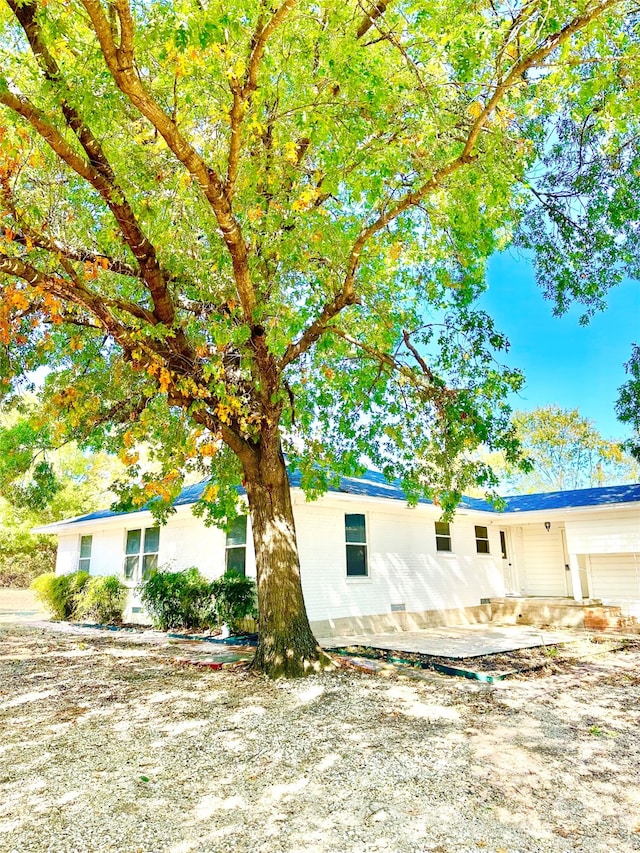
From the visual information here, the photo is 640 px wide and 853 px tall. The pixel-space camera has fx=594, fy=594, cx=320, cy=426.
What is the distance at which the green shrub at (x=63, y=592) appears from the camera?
17297mm

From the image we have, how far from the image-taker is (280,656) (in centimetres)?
788

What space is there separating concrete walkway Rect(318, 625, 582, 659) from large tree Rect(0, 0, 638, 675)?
3.02m

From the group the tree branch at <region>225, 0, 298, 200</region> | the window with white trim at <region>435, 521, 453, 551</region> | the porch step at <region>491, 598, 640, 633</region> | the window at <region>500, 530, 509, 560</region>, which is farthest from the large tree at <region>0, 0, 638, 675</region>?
the window at <region>500, 530, 509, 560</region>

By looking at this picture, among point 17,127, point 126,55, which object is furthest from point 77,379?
point 126,55

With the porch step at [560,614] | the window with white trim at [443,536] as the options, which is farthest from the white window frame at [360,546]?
the porch step at [560,614]

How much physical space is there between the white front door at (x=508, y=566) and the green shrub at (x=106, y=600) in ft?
37.7

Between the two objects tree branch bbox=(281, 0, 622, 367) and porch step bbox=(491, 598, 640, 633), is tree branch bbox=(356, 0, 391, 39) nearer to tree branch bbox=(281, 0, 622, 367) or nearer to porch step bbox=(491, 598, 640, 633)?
tree branch bbox=(281, 0, 622, 367)

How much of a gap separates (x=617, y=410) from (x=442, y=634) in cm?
607

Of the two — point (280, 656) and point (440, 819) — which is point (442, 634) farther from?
point (440, 819)

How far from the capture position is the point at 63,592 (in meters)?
17.3

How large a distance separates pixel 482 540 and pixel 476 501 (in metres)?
1.50

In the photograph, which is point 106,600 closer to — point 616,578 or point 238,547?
point 238,547

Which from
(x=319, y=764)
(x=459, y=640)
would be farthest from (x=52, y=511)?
(x=319, y=764)

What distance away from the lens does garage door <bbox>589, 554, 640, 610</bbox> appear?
16.0m
